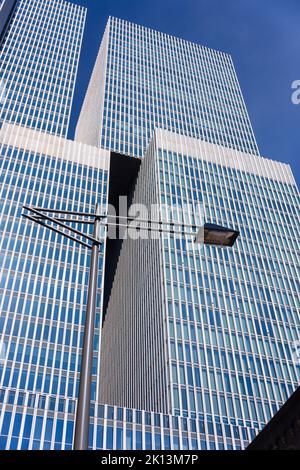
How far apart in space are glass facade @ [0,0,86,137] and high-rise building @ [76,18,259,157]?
954 centimetres

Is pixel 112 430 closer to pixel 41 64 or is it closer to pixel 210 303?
pixel 210 303

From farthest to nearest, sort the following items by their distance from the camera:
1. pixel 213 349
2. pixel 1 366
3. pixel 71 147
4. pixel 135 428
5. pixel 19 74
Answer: pixel 19 74 < pixel 71 147 < pixel 213 349 < pixel 1 366 < pixel 135 428

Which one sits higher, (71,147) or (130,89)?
(130,89)

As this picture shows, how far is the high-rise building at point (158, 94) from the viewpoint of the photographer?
433ft

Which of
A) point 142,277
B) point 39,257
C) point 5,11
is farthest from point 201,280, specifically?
point 5,11

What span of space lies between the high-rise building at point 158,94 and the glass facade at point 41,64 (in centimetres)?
954

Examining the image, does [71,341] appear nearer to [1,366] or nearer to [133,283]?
[1,366]

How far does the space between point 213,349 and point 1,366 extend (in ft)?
96.2

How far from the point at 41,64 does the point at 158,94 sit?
31695mm

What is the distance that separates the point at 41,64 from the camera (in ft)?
455
